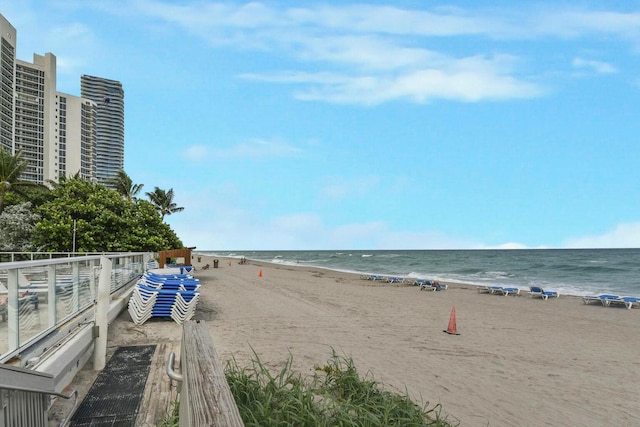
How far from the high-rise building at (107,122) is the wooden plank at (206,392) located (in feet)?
522

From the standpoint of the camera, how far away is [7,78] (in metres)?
84.3

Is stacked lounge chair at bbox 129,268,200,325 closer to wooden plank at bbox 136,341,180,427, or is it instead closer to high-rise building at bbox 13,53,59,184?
wooden plank at bbox 136,341,180,427

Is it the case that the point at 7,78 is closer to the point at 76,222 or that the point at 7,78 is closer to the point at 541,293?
the point at 76,222

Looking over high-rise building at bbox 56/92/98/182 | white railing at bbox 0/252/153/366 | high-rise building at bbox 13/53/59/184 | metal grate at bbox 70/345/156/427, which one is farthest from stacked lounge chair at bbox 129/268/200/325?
high-rise building at bbox 56/92/98/182

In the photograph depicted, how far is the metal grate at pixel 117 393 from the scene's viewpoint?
14.1 ft

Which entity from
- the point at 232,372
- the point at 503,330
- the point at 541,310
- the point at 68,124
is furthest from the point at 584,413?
the point at 68,124

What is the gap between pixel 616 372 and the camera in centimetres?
821

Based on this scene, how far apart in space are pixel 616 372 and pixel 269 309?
9194 millimetres

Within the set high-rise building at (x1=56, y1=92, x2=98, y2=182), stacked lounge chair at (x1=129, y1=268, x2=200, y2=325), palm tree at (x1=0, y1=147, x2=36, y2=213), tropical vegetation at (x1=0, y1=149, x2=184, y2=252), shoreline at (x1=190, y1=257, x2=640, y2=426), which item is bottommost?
shoreline at (x1=190, y1=257, x2=640, y2=426)

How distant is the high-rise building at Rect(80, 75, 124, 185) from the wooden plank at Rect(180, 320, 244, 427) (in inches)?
6260

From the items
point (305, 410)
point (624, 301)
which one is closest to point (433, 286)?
point (624, 301)

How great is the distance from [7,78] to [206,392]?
107m

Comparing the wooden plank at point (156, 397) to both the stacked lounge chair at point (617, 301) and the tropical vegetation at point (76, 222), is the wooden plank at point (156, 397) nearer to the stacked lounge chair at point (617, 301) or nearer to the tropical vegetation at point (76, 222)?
the tropical vegetation at point (76, 222)

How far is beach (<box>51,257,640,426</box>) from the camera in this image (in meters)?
6.00
